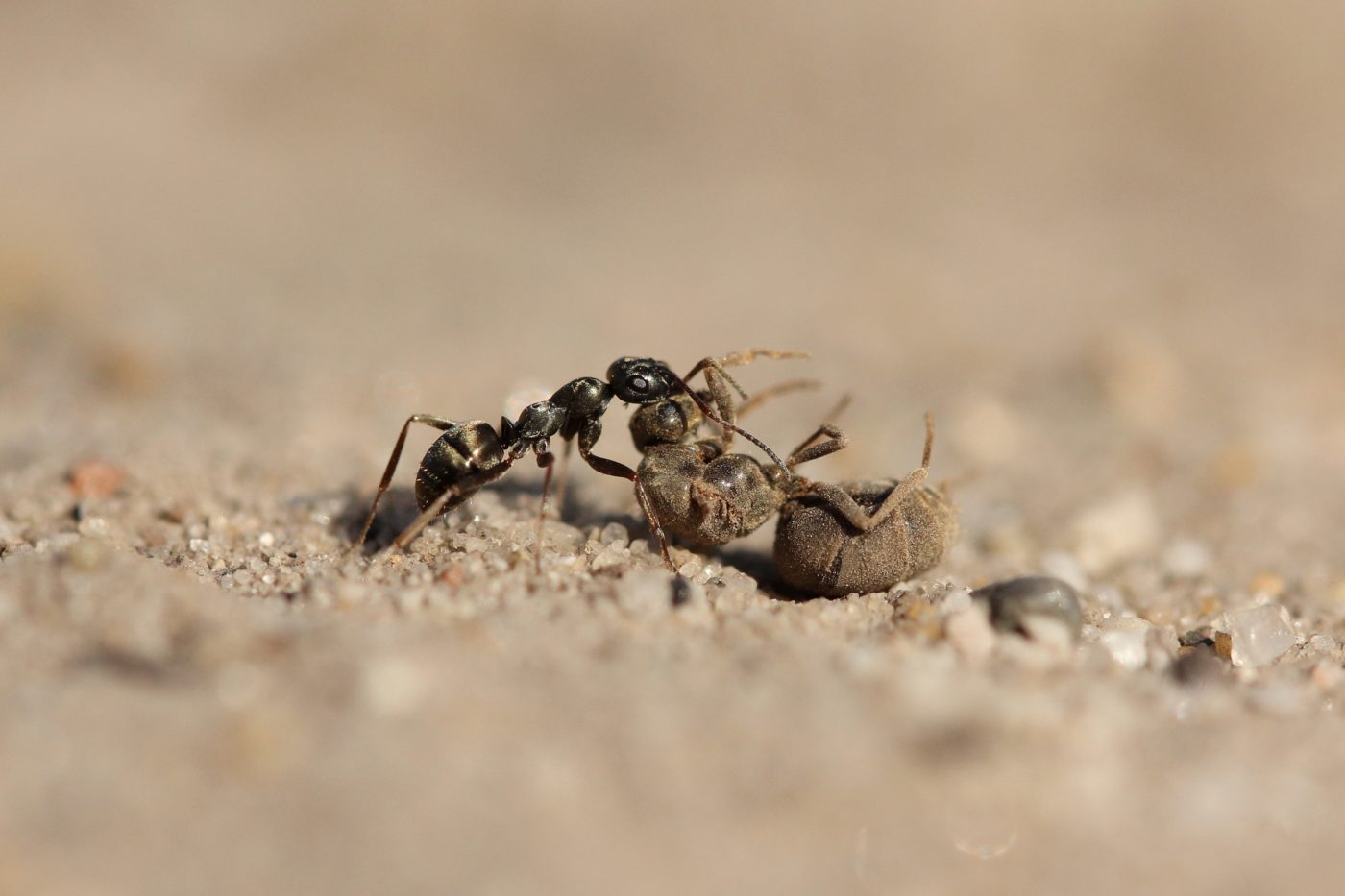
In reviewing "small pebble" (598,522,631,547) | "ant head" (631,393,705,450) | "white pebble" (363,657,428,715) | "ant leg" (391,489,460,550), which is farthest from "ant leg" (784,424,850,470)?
"white pebble" (363,657,428,715)

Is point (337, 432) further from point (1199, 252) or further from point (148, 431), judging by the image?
point (1199, 252)

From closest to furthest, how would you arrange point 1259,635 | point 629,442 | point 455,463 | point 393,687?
1. point 393,687
2. point 1259,635
3. point 455,463
4. point 629,442

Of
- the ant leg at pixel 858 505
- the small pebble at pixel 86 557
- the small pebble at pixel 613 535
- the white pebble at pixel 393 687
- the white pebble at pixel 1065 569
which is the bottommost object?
the white pebble at pixel 393 687

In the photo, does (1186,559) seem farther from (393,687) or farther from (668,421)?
(393,687)

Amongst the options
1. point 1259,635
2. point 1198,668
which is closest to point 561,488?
point 1198,668

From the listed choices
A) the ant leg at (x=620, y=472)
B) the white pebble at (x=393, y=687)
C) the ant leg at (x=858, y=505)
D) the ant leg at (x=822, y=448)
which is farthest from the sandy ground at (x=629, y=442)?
the ant leg at (x=822, y=448)

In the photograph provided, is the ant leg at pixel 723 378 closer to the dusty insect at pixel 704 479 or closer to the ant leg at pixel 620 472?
the dusty insect at pixel 704 479
